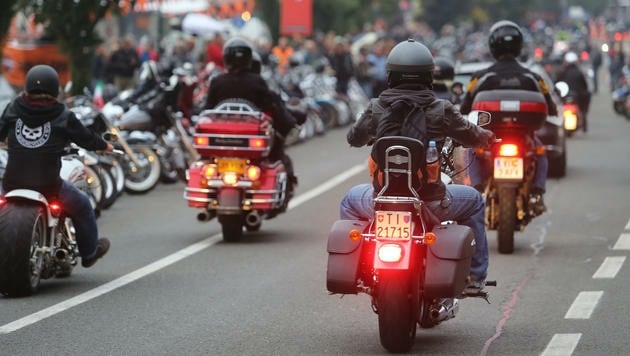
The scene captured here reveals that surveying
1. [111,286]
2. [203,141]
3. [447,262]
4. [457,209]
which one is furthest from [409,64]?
[203,141]

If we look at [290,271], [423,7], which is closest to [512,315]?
[290,271]

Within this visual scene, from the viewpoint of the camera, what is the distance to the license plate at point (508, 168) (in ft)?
46.2

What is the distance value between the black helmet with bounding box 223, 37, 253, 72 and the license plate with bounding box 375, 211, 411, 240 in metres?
7.05

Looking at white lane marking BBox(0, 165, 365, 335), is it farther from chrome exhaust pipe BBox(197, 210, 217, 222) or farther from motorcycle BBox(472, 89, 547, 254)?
motorcycle BBox(472, 89, 547, 254)

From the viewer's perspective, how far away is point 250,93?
15.5m

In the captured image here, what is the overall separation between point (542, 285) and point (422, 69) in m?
3.45

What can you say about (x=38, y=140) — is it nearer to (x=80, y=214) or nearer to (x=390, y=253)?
(x=80, y=214)

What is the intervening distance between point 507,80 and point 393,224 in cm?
588

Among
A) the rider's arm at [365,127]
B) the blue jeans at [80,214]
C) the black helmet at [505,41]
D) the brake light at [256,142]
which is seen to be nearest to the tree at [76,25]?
the brake light at [256,142]

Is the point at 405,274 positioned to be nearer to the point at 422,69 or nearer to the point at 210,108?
the point at 422,69

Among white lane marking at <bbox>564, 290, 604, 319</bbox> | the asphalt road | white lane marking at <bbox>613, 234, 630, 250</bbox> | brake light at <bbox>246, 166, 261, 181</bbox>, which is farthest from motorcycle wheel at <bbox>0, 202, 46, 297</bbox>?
white lane marking at <bbox>613, 234, 630, 250</bbox>

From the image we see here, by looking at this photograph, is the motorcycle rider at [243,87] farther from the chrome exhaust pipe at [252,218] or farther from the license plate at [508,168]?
the license plate at [508,168]

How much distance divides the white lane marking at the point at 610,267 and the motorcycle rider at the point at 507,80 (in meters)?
0.93

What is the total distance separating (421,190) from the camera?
30.1ft
